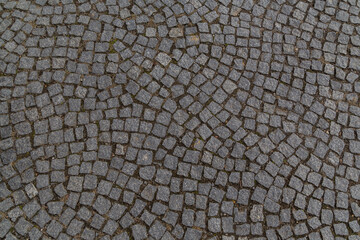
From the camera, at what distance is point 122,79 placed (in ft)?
14.9

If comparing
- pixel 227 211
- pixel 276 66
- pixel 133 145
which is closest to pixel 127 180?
pixel 133 145

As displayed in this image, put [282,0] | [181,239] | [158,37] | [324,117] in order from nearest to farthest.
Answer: [181,239] < [324,117] < [158,37] < [282,0]

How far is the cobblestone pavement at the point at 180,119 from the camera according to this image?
151 inches

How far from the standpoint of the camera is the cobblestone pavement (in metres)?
3.84

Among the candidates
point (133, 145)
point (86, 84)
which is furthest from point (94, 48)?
point (133, 145)

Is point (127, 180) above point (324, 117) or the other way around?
the other way around

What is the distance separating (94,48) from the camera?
15.5 ft

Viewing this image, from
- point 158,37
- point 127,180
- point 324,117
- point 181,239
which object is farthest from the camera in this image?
point 158,37

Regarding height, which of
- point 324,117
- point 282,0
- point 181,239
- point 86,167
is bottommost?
point 181,239

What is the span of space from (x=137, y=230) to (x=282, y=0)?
398cm

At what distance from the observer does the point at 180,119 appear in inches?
171

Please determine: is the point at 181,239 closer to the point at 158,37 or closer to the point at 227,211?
the point at 227,211

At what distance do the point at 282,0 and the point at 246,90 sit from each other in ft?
5.76

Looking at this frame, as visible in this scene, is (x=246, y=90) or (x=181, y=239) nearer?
(x=181, y=239)
